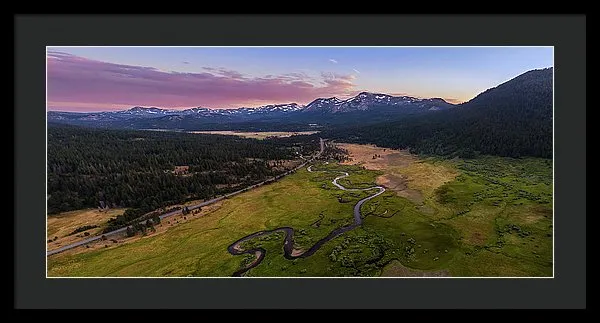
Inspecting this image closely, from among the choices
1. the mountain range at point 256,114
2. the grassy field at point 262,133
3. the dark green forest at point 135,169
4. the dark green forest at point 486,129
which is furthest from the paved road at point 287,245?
the grassy field at point 262,133

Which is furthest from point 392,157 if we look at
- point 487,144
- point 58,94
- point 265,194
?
point 58,94

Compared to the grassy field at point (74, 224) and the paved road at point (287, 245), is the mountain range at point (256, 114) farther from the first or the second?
the paved road at point (287, 245)

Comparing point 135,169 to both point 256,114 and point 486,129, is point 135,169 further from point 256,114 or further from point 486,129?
point 486,129

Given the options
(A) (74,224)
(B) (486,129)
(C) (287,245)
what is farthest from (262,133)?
(C) (287,245)

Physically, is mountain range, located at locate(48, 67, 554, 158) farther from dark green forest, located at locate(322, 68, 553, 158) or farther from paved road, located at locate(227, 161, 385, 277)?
paved road, located at locate(227, 161, 385, 277)

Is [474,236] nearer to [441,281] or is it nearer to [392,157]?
[441,281]

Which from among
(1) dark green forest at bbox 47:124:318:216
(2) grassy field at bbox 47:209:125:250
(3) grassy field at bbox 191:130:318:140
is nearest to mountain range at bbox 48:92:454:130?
(1) dark green forest at bbox 47:124:318:216
